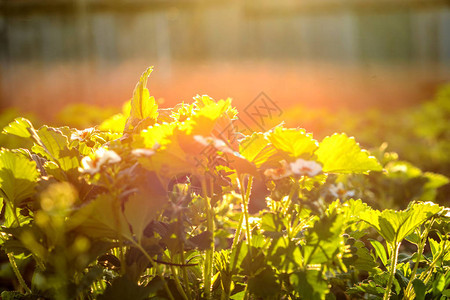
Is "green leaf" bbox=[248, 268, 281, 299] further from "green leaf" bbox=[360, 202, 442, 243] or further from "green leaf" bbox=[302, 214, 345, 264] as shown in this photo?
"green leaf" bbox=[360, 202, 442, 243]

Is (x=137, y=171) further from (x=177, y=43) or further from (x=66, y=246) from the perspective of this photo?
(x=177, y=43)

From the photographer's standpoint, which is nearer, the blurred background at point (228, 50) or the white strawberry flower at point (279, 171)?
the white strawberry flower at point (279, 171)

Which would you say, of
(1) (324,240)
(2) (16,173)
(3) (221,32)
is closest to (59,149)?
(2) (16,173)

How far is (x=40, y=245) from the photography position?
71 centimetres

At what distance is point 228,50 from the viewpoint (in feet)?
31.1

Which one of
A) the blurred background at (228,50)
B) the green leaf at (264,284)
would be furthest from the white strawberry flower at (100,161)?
the blurred background at (228,50)

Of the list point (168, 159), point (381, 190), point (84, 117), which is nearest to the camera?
point (168, 159)

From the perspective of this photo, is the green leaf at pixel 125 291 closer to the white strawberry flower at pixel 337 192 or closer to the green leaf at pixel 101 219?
the green leaf at pixel 101 219

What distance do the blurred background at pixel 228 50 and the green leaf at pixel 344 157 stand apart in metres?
6.99

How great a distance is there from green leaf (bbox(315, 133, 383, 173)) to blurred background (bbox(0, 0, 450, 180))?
22.9 ft

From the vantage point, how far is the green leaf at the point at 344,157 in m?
0.66

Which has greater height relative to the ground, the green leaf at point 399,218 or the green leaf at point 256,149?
the green leaf at point 256,149

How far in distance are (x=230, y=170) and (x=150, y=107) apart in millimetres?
198

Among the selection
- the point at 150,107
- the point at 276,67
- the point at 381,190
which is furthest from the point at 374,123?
the point at 276,67
